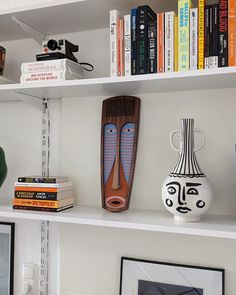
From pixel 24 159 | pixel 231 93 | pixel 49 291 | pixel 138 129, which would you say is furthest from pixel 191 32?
pixel 49 291

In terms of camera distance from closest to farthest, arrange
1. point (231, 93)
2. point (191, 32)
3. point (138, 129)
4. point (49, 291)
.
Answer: point (191, 32) → point (231, 93) → point (138, 129) → point (49, 291)

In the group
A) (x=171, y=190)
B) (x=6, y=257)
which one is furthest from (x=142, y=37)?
(x=6, y=257)

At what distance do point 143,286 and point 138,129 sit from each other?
0.57m

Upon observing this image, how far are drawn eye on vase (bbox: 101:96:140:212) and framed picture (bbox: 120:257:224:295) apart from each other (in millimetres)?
239

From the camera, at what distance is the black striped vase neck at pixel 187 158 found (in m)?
1.08

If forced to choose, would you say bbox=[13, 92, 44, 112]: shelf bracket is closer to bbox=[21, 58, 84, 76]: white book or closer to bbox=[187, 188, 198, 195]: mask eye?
bbox=[21, 58, 84, 76]: white book

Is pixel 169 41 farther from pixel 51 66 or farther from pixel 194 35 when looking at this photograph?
pixel 51 66

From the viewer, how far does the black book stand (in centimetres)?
110

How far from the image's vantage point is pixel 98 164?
54.7 inches

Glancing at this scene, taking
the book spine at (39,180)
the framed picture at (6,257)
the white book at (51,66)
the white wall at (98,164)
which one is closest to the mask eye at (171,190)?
the white wall at (98,164)

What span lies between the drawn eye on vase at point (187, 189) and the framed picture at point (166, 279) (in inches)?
9.9

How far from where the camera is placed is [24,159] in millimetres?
1536

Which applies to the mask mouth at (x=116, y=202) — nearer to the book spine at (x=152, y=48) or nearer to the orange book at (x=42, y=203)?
the orange book at (x=42, y=203)

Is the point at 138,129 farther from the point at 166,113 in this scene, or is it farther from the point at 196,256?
the point at 196,256
